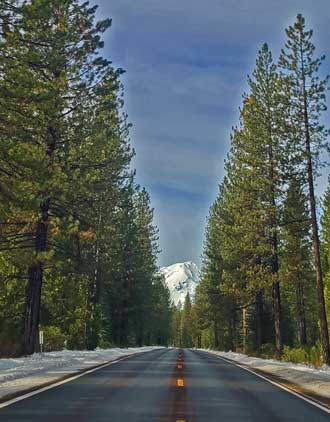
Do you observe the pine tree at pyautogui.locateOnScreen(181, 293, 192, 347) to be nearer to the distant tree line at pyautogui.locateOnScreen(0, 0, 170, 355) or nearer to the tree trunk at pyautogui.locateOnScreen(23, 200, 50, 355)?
the distant tree line at pyautogui.locateOnScreen(0, 0, 170, 355)

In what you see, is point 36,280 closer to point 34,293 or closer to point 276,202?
point 34,293

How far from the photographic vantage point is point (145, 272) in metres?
62.8

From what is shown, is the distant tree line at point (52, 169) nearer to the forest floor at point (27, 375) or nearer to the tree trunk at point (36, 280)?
the tree trunk at point (36, 280)

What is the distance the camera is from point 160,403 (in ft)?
37.7

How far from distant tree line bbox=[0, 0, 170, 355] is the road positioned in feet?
23.5

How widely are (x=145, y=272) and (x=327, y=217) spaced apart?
24.7m

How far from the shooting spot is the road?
9.72m

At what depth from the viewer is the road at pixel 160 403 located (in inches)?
383

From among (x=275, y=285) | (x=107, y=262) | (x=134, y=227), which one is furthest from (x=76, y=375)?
(x=134, y=227)

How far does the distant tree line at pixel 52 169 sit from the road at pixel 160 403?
23.5 ft

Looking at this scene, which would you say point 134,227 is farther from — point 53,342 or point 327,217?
point 53,342

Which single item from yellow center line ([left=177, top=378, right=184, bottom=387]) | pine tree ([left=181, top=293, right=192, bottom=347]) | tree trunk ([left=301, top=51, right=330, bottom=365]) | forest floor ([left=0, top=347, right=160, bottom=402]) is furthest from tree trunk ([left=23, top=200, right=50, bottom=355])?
pine tree ([left=181, top=293, right=192, bottom=347])

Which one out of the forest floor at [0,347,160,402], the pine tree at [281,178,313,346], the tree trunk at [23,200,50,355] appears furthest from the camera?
the pine tree at [281,178,313,346]

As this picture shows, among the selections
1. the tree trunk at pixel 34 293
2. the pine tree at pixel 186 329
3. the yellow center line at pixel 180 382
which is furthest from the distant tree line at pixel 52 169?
the pine tree at pixel 186 329
